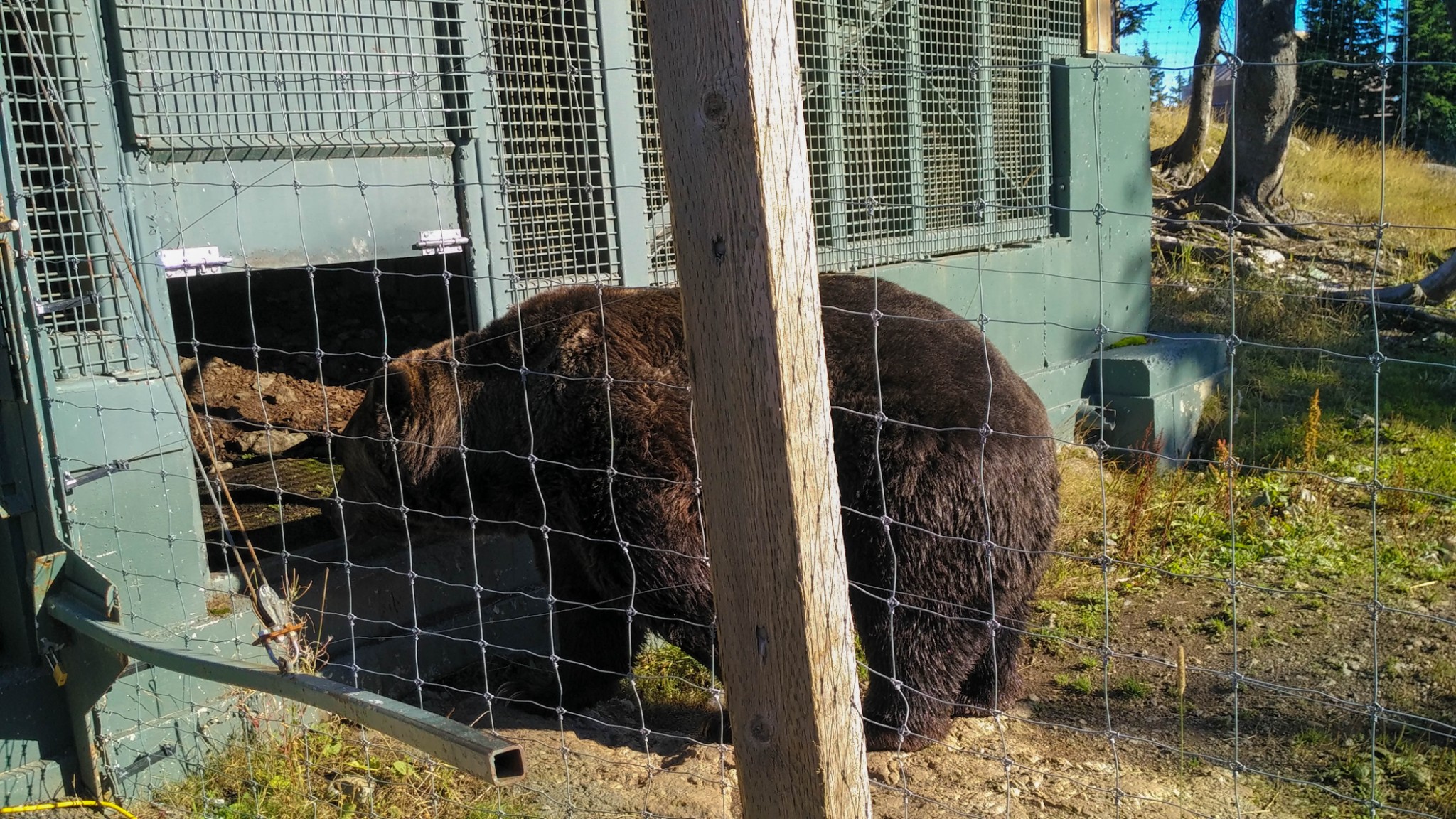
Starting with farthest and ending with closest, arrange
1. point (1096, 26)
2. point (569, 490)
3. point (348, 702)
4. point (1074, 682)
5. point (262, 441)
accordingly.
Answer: point (1096, 26)
point (262, 441)
point (1074, 682)
point (569, 490)
point (348, 702)

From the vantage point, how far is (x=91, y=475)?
4355mm

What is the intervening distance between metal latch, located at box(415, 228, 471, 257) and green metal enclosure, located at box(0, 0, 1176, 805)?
0.04 ft

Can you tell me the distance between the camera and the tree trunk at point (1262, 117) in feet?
49.2

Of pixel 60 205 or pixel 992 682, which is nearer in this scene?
pixel 60 205

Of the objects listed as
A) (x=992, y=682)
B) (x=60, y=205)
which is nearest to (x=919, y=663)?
(x=992, y=682)

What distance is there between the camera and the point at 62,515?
14.3 feet

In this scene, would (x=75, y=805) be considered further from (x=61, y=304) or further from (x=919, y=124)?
(x=919, y=124)

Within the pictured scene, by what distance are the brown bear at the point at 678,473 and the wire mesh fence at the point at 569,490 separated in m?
0.02

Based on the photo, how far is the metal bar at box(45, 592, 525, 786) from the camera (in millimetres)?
2592

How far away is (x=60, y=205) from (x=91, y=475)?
1.00 metres

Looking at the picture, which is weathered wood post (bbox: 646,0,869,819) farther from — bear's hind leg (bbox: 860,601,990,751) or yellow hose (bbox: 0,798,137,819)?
yellow hose (bbox: 0,798,137,819)

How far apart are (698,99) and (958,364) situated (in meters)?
2.50

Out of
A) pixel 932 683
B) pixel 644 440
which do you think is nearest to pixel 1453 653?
pixel 932 683

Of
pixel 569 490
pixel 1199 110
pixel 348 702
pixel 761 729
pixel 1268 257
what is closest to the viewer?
pixel 761 729
